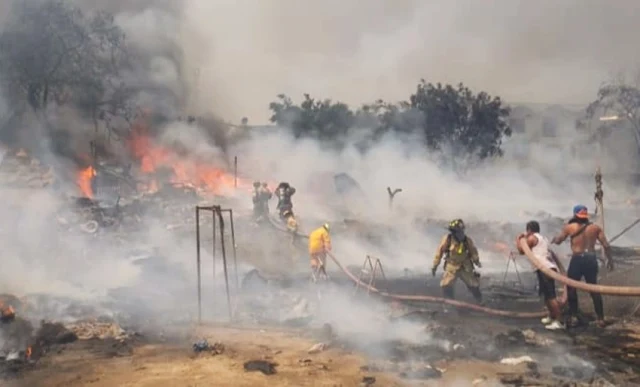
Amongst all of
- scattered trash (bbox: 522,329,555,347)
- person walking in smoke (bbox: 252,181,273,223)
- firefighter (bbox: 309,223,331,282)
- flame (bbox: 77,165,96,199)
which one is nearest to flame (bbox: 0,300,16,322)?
firefighter (bbox: 309,223,331,282)

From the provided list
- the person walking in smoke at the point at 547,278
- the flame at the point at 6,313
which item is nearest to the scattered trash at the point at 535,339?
the person walking in smoke at the point at 547,278

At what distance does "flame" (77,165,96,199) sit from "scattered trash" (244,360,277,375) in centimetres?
2057

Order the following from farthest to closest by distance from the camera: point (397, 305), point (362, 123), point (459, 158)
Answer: point (362, 123)
point (459, 158)
point (397, 305)

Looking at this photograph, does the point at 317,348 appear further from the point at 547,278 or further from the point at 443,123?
the point at 443,123

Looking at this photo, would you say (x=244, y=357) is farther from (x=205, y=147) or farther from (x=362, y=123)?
(x=362, y=123)

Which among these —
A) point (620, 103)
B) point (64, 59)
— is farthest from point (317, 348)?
point (620, 103)

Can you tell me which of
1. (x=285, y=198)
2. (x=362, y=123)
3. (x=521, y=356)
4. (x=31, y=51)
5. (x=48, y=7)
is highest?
(x=48, y=7)

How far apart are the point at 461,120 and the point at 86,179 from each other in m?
19.6

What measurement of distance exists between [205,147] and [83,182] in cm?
613

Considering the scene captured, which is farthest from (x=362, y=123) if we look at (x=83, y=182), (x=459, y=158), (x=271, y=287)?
(x=271, y=287)

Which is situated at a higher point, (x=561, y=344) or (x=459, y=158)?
(x=459, y=158)

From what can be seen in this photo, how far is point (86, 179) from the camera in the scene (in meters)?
26.9

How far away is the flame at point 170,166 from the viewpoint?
28.3m

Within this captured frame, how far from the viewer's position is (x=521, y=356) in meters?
7.23
